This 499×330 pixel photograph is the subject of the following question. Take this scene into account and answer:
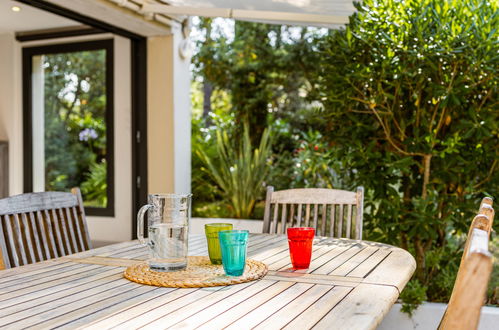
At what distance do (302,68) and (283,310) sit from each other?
630 centimetres

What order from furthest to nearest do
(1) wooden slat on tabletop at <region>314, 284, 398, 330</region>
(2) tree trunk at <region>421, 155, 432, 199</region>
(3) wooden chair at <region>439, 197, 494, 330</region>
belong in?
(2) tree trunk at <region>421, 155, 432, 199</region> < (1) wooden slat on tabletop at <region>314, 284, 398, 330</region> < (3) wooden chair at <region>439, 197, 494, 330</region>

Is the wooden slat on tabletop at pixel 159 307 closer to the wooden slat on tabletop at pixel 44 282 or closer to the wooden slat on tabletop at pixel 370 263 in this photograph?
the wooden slat on tabletop at pixel 44 282

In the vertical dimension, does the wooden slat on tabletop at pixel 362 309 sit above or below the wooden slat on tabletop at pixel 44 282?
above

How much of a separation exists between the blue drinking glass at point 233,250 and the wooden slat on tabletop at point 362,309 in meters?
0.32

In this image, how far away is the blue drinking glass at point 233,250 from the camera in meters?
1.59

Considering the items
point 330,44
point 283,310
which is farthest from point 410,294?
point 283,310

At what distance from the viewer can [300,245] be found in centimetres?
173

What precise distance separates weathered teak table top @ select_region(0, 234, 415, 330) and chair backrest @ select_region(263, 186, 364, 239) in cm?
61

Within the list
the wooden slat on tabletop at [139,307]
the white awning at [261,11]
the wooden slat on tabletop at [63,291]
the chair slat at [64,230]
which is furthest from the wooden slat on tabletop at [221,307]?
the white awning at [261,11]

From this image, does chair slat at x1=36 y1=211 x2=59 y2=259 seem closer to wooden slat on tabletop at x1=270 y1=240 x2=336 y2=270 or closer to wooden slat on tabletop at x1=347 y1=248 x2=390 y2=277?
wooden slat on tabletop at x1=270 y1=240 x2=336 y2=270

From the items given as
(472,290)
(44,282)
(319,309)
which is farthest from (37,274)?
(472,290)

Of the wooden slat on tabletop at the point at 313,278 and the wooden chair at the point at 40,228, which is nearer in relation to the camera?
the wooden slat on tabletop at the point at 313,278

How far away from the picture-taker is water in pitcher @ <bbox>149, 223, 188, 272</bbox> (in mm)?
1617

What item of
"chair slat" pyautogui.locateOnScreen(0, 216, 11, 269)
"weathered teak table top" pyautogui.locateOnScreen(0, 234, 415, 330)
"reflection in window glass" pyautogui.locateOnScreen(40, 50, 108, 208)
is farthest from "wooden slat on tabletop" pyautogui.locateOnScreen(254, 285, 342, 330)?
"reflection in window glass" pyautogui.locateOnScreen(40, 50, 108, 208)
